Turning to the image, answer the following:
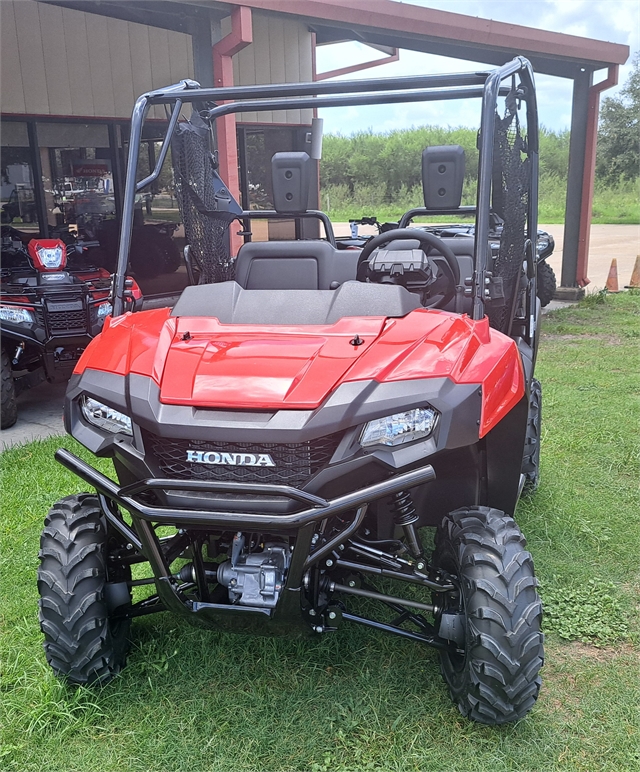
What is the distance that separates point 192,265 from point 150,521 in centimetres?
177

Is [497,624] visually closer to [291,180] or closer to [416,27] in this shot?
[291,180]

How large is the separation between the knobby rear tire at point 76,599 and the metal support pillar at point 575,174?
855 centimetres

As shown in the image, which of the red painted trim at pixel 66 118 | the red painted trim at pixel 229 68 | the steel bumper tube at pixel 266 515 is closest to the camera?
the steel bumper tube at pixel 266 515

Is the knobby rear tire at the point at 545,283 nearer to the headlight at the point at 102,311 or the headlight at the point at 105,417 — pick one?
the headlight at the point at 102,311

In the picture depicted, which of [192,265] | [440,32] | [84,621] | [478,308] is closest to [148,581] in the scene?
[84,621]

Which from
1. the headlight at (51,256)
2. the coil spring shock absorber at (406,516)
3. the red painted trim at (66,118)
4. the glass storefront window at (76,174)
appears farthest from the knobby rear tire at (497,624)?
the glass storefront window at (76,174)

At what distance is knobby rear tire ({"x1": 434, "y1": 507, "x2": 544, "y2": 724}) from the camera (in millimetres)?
1968

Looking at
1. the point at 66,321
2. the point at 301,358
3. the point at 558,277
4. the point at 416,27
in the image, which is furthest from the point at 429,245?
the point at 558,277

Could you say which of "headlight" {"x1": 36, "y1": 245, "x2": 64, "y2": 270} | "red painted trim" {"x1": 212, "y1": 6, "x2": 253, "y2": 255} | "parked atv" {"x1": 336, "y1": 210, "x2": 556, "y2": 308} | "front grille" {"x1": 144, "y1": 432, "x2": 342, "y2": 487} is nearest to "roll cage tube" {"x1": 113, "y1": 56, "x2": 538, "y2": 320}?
"parked atv" {"x1": 336, "y1": 210, "x2": 556, "y2": 308}

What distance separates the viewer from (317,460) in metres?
1.91

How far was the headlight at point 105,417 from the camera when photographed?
6.73ft

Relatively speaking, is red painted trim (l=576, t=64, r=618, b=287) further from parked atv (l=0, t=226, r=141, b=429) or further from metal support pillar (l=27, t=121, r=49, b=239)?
parked atv (l=0, t=226, r=141, b=429)

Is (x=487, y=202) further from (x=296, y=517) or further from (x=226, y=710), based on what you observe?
(x=226, y=710)

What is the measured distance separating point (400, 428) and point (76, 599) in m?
1.09
